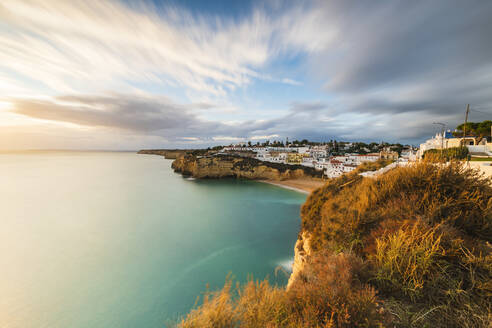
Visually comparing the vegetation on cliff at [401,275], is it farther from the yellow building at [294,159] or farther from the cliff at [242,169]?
the yellow building at [294,159]

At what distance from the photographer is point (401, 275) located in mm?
1855

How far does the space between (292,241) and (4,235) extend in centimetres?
1843

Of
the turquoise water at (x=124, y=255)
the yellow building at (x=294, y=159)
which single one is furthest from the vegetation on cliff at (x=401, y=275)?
the yellow building at (x=294, y=159)

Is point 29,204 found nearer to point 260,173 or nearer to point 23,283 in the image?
point 23,283

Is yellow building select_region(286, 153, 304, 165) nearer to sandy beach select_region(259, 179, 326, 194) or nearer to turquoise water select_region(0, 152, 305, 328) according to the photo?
sandy beach select_region(259, 179, 326, 194)

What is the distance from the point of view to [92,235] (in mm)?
10922

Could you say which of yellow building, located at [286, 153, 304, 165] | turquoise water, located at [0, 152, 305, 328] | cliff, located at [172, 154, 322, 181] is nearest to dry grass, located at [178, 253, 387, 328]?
turquoise water, located at [0, 152, 305, 328]

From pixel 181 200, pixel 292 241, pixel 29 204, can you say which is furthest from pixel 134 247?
pixel 29 204

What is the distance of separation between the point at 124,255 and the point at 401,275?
1099 cm

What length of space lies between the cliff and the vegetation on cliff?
26.8 m

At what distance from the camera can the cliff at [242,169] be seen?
29.7 metres

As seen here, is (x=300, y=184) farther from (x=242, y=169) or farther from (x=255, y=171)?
(x=242, y=169)

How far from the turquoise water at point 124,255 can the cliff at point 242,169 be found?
12.5 metres

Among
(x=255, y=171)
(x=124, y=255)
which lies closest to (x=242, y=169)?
(x=255, y=171)
